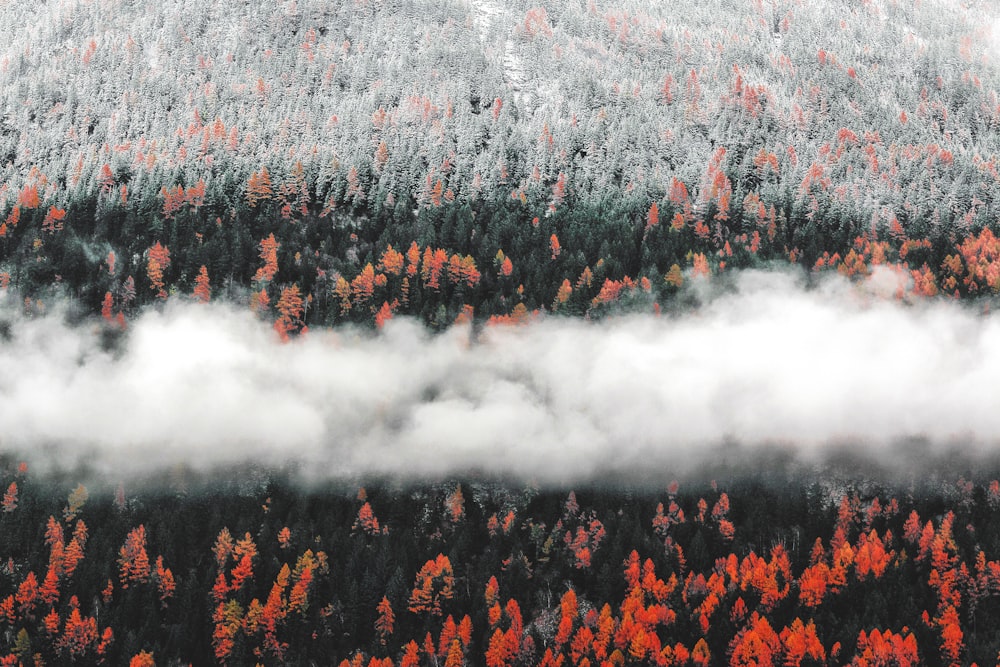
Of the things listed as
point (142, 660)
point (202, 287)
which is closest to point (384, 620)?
point (142, 660)

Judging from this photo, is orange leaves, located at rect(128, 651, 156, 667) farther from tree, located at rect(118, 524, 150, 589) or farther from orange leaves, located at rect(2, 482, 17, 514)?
orange leaves, located at rect(2, 482, 17, 514)

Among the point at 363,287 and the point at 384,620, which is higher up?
the point at 363,287

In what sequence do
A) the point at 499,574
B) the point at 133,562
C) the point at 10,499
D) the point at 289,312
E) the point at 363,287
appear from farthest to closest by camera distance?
the point at 363,287 < the point at 289,312 < the point at 10,499 < the point at 499,574 < the point at 133,562

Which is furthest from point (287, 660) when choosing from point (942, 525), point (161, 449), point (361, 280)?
point (942, 525)

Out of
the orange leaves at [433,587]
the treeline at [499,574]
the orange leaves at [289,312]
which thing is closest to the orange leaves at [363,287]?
the orange leaves at [289,312]

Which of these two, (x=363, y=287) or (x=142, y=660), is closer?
(x=142, y=660)

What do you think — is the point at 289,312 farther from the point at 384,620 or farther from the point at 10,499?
the point at 384,620

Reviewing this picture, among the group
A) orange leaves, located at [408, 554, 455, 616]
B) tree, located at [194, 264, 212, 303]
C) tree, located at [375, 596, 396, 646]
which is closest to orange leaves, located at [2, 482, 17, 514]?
tree, located at [194, 264, 212, 303]

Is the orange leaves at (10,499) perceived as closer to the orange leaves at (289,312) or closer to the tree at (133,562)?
the tree at (133,562)

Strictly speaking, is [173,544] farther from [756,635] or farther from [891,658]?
[891,658]

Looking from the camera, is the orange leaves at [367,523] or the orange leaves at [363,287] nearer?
the orange leaves at [367,523]

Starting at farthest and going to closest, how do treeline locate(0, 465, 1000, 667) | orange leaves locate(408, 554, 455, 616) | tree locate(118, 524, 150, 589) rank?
orange leaves locate(408, 554, 455, 616)
tree locate(118, 524, 150, 589)
treeline locate(0, 465, 1000, 667)

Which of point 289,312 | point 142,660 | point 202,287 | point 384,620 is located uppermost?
point 202,287
